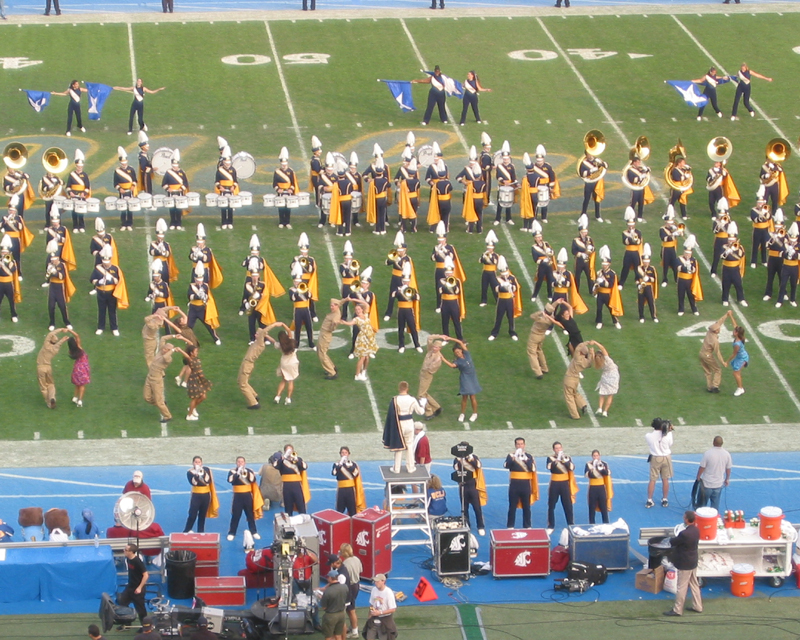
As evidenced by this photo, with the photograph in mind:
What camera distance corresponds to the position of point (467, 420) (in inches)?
1031

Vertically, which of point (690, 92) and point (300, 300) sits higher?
point (690, 92)

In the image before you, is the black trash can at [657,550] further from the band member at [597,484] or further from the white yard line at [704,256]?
the white yard line at [704,256]

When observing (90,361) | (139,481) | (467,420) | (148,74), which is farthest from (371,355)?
(148,74)

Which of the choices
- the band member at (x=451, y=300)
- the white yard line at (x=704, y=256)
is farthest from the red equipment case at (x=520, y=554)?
the band member at (x=451, y=300)

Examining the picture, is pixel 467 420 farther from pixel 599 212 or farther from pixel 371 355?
pixel 599 212

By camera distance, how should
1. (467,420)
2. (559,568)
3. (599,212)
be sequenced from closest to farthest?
(559,568), (467,420), (599,212)

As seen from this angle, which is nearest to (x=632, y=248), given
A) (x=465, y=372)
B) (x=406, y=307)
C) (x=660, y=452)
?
(x=406, y=307)

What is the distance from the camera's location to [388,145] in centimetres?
3659

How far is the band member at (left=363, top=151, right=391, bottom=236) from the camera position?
31953mm

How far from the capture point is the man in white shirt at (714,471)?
22.5m

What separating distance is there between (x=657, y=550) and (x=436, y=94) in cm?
1877

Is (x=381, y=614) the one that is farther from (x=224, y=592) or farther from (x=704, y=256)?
(x=704, y=256)

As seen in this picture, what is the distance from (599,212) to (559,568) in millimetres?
12909

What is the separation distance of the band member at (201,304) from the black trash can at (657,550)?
976 centimetres
